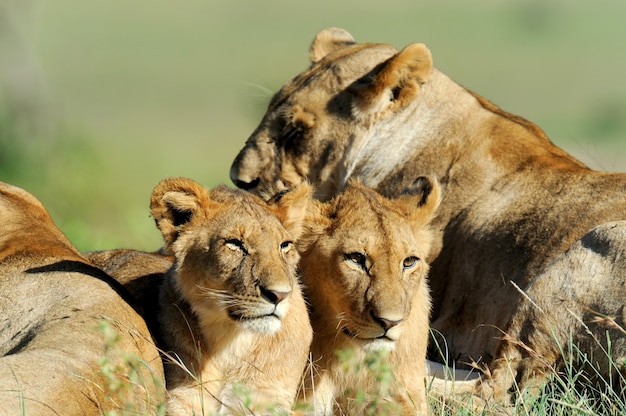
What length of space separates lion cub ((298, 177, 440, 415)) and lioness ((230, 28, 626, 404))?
70 centimetres

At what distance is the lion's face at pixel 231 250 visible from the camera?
3955mm

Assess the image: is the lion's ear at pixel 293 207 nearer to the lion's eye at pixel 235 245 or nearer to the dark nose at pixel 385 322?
the lion's eye at pixel 235 245

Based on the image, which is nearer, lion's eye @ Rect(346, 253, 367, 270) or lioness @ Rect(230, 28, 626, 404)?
lion's eye @ Rect(346, 253, 367, 270)

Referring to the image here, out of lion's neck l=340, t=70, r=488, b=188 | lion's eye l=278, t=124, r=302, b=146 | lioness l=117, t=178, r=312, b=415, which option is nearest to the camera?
lioness l=117, t=178, r=312, b=415

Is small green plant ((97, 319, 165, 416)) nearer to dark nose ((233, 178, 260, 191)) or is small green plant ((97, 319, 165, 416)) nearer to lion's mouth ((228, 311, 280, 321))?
lion's mouth ((228, 311, 280, 321))

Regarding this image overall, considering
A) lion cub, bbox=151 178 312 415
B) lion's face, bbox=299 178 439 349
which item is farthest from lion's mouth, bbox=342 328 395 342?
lion cub, bbox=151 178 312 415

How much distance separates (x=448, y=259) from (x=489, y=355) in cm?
72

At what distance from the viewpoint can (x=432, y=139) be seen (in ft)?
20.6

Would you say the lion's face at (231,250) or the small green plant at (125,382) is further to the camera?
the lion's face at (231,250)

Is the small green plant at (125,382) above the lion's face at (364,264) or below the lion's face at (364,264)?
below

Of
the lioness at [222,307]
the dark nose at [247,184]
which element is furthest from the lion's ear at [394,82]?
the lioness at [222,307]

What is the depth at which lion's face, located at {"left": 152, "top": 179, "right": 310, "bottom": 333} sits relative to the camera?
13.0ft

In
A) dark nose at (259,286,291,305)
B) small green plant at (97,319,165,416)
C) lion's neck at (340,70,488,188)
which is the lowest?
small green plant at (97,319,165,416)

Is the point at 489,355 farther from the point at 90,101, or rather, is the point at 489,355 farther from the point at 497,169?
the point at 90,101
